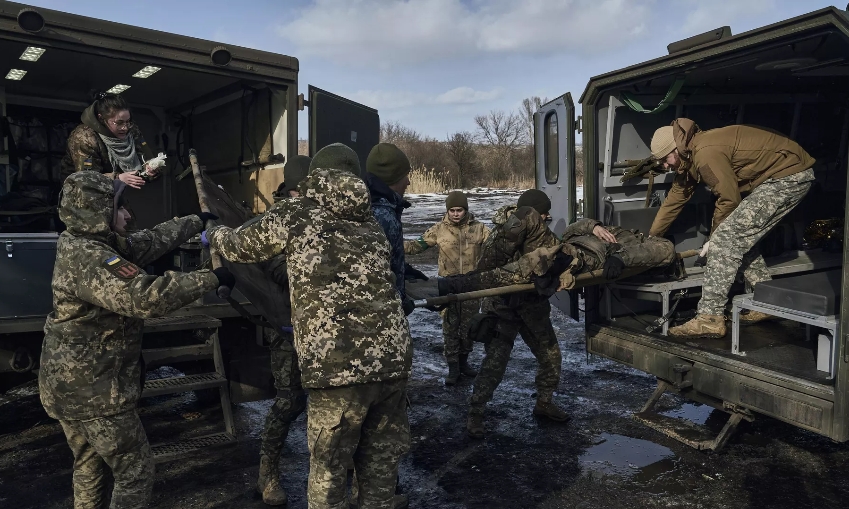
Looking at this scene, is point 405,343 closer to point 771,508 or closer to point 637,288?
point 771,508

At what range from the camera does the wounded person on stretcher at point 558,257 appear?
4.05 metres

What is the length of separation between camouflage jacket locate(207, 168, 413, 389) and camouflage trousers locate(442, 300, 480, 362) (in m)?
3.10

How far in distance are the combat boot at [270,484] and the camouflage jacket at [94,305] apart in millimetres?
909

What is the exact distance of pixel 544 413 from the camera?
4.64m

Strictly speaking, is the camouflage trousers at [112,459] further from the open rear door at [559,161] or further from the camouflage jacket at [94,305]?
the open rear door at [559,161]

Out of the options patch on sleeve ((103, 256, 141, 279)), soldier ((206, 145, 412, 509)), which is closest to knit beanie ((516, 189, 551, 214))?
soldier ((206, 145, 412, 509))

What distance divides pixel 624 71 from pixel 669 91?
0.71 metres

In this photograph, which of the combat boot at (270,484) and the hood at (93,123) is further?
the hood at (93,123)

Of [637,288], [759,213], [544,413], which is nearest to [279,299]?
[544,413]

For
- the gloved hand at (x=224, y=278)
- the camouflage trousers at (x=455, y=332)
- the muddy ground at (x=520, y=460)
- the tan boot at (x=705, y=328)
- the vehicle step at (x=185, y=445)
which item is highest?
the gloved hand at (x=224, y=278)

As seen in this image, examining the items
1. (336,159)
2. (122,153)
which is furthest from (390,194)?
(122,153)

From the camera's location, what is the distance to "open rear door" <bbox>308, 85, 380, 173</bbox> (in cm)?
490

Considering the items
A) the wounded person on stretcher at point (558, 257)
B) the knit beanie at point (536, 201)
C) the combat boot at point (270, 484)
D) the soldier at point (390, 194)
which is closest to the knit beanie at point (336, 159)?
the soldier at point (390, 194)

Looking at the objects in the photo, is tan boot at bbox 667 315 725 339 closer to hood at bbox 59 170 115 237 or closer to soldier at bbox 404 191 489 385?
soldier at bbox 404 191 489 385
